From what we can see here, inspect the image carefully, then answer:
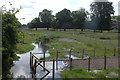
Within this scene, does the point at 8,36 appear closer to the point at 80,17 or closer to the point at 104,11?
the point at 104,11

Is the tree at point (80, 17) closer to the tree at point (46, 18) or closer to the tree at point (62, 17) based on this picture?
the tree at point (62, 17)

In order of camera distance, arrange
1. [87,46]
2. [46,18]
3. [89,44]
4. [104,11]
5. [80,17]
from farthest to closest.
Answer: [46,18]
[80,17]
[87,46]
[89,44]
[104,11]

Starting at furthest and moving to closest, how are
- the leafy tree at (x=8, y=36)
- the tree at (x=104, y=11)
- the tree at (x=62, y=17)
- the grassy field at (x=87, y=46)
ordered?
the tree at (x=62, y=17)
the tree at (x=104, y=11)
the grassy field at (x=87, y=46)
the leafy tree at (x=8, y=36)

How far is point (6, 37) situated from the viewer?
14.6 feet

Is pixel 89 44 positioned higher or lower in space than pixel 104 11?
lower

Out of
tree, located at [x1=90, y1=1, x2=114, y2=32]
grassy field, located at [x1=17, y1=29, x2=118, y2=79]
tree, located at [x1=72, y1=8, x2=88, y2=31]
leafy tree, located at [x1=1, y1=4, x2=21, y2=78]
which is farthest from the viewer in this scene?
tree, located at [x1=72, y1=8, x2=88, y2=31]

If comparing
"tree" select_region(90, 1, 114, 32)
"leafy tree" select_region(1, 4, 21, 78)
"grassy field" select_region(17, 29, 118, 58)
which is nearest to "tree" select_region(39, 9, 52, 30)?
"grassy field" select_region(17, 29, 118, 58)

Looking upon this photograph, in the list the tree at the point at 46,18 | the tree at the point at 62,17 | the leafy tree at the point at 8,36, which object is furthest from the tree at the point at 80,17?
the tree at the point at 46,18

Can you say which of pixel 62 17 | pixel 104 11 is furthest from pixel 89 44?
pixel 62 17

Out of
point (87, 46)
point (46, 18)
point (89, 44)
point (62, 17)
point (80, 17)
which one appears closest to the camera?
point (89, 44)

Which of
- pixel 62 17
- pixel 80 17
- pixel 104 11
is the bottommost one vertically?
pixel 104 11

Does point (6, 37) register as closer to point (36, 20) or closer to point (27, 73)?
point (27, 73)

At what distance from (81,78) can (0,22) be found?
3.46 metres

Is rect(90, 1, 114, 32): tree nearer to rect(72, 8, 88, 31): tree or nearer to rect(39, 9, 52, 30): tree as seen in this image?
rect(72, 8, 88, 31): tree
